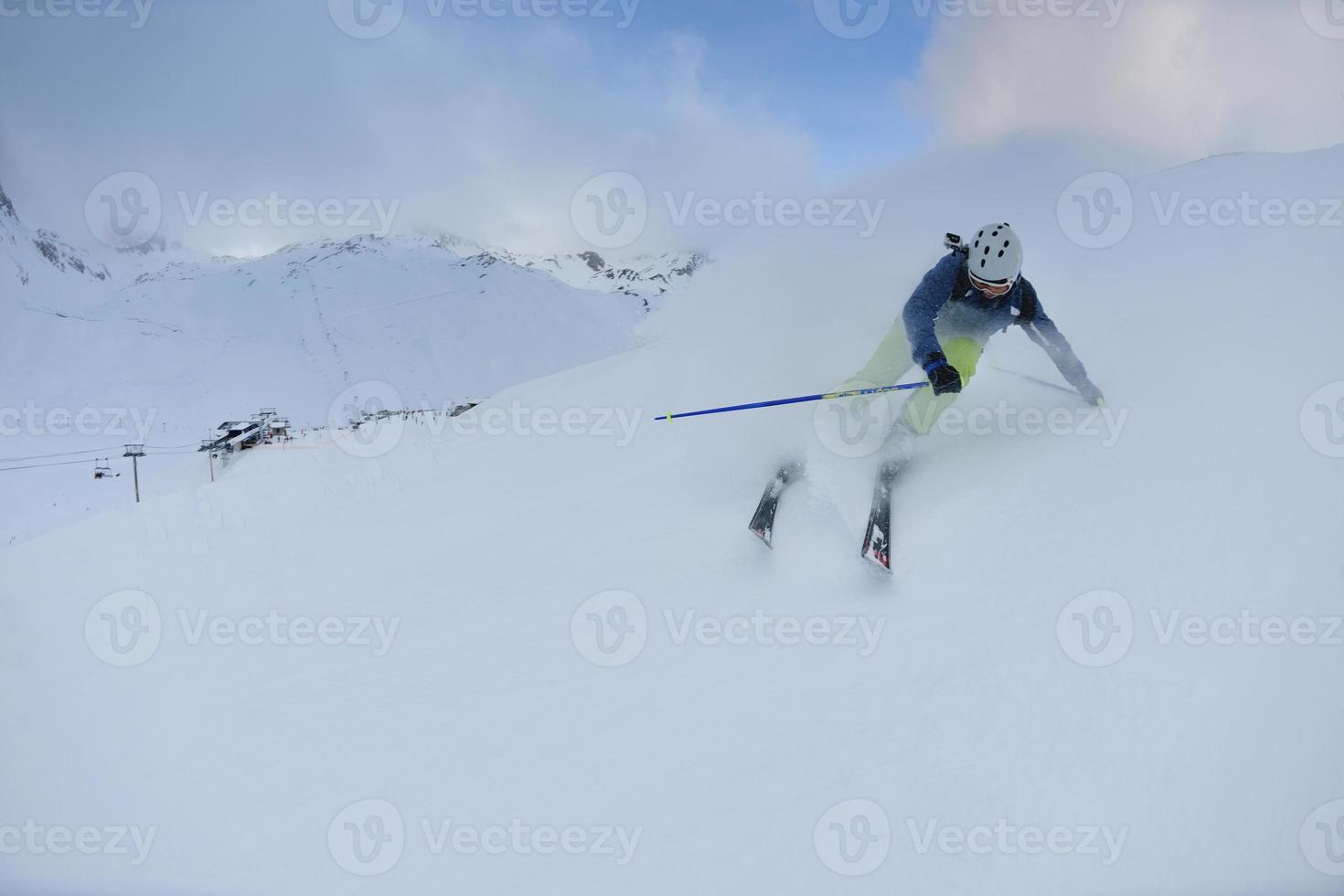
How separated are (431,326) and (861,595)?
356ft

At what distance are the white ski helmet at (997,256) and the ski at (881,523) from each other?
1.47 meters

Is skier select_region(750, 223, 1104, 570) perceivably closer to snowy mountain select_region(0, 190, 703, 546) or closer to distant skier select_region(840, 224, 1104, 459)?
distant skier select_region(840, 224, 1104, 459)

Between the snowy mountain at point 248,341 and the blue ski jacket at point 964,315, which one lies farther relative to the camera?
the snowy mountain at point 248,341

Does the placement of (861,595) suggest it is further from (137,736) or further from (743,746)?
(137,736)

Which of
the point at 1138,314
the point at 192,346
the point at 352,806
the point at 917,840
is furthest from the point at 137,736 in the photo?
the point at 192,346

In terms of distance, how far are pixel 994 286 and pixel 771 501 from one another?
216 cm

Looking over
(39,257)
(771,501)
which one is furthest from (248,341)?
(771,501)

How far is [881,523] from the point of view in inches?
150

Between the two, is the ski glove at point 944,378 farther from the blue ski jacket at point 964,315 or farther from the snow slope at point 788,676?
the snow slope at point 788,676

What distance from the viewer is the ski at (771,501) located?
4.18 m

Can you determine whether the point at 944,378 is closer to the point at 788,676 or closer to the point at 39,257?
the point at 788,676

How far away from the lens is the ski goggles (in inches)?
155

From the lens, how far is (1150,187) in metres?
7.63

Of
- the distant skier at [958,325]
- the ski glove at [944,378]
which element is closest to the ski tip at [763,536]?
the distant skier at [958,325]
